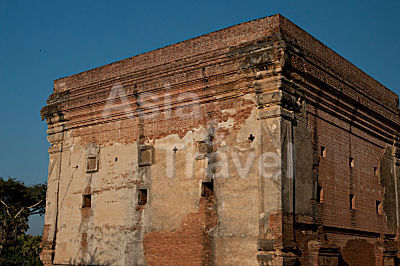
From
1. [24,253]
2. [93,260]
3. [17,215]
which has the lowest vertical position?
[24,253]

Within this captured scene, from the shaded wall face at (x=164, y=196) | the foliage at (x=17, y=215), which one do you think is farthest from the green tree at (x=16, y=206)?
the shaded wall face at (x=164, y=196)

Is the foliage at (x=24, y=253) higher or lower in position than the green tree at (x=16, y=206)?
lower

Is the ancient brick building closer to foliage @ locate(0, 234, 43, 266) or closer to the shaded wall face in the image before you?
the shaded wall face

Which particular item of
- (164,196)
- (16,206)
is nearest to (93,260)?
(164,196)

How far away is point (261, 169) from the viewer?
32.3ft

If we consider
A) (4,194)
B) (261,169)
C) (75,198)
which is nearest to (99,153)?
(75,198)

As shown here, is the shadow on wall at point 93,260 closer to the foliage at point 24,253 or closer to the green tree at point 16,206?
the foliage at point 24,253

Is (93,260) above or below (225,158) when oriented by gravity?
below

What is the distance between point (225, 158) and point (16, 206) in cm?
2064

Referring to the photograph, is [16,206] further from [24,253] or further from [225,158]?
[225,158]

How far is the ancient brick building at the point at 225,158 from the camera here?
32.6 ft

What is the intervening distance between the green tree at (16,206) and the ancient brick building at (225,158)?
12876 millimetres

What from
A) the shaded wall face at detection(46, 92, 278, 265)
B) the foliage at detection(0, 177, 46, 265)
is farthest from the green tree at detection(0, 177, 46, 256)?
the shaded wall face at detection(46, 92, 278, 265)

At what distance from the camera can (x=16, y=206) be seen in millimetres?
27688
